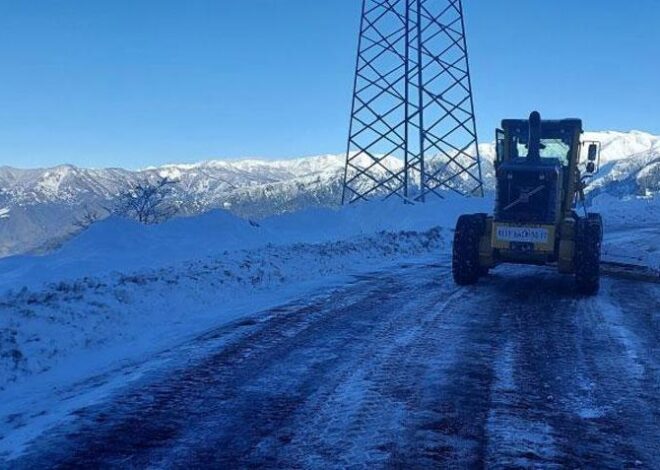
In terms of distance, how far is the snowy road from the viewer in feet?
12.3

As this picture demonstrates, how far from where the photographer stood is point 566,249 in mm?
9664

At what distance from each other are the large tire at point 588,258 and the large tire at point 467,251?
151 centimetres

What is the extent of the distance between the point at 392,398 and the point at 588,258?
18.8 feet

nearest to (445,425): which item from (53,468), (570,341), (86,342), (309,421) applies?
(309,421)

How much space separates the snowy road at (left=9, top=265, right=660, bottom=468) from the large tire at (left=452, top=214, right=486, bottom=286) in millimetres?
2107

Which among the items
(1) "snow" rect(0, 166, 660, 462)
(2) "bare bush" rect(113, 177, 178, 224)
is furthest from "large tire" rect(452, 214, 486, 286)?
(2) "bare bush" rect(113, 177, 178, 224)

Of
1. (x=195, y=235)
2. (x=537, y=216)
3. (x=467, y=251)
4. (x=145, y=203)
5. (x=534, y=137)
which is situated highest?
(x=534, y=137)

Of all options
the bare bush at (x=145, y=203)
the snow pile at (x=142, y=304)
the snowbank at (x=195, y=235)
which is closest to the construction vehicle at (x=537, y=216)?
the snow pile at (x=142, y=304)

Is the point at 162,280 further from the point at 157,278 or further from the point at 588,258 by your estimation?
the point at 588,258

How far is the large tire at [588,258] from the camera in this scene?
9.30m

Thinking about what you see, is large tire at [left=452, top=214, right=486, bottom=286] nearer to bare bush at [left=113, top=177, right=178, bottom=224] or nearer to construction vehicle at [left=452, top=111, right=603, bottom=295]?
construction vehicle at [left=452, top=111, right=603, bottom=295]

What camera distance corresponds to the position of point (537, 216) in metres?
10.1

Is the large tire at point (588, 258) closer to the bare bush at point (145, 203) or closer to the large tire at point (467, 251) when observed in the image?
the large tire at point (467, 251)

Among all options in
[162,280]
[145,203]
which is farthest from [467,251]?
[145,203]
